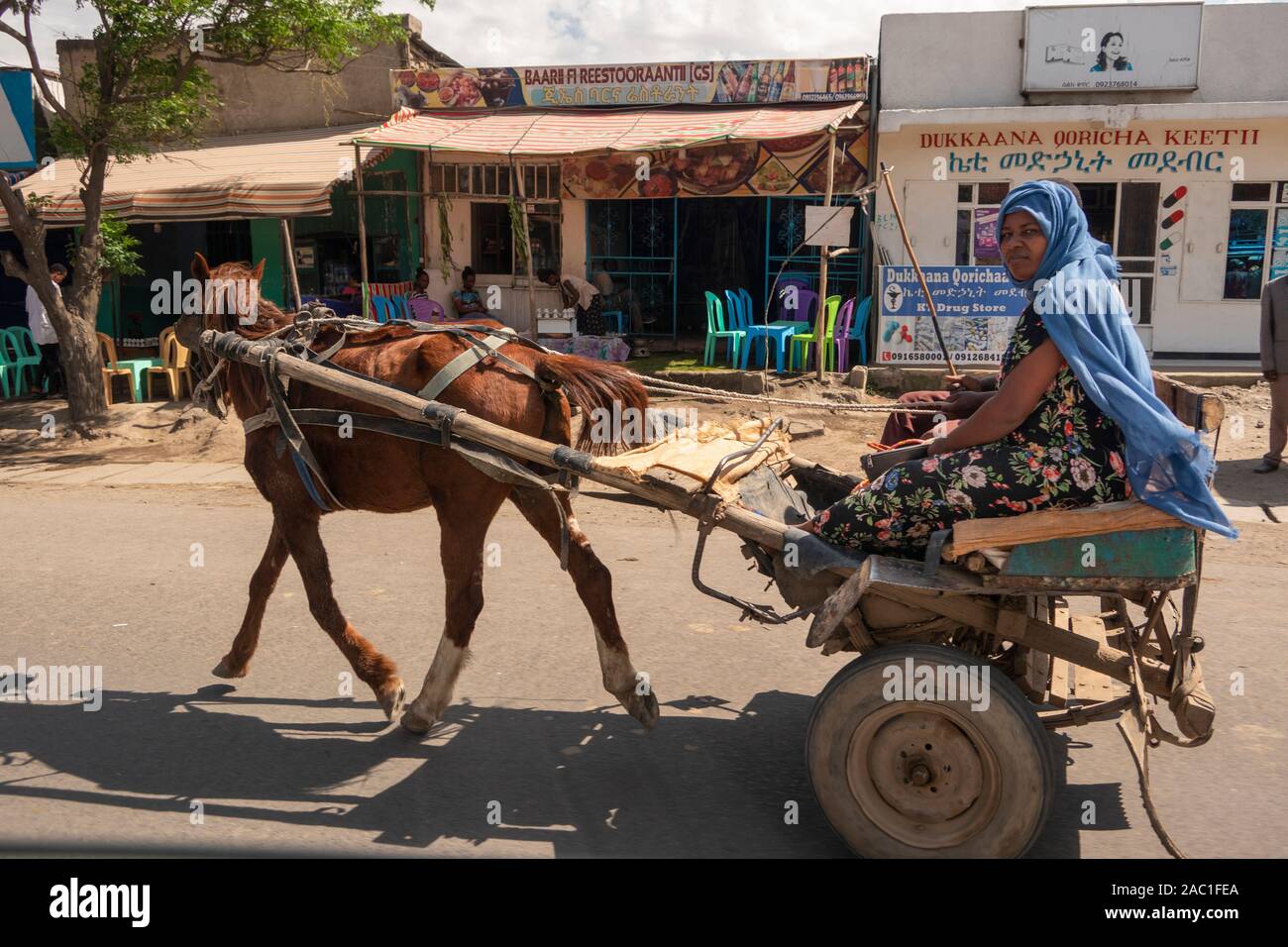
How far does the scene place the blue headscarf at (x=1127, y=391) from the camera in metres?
2.83

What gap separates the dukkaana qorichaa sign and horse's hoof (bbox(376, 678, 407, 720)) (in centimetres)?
1197

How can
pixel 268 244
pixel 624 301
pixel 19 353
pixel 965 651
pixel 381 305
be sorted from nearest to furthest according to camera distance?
pixel 965 651, pixel 381 305, pixel 19 353, pixel 624 301, pixel 268 244

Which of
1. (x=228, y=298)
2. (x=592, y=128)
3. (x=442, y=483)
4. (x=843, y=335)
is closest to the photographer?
(x=442, y=483)

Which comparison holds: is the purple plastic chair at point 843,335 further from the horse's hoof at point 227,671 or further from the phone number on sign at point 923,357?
the horse's hoof at point 227,671

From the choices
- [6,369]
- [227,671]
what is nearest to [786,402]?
[227,671]

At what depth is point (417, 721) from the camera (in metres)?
4.18

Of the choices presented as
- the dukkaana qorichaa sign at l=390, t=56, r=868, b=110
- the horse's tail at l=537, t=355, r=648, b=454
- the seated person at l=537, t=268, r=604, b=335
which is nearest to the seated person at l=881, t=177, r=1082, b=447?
the horse's tail at l=537, t=355, r=648, b=454

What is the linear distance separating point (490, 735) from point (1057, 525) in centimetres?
236

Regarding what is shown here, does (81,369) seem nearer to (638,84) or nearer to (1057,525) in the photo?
(638,84)

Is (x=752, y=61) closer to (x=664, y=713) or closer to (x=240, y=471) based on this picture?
(x=240, y=471)

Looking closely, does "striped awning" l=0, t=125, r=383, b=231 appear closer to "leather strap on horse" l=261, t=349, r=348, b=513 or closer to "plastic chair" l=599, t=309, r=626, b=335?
"plastic chair" l=599, t=309, r=626, b=335

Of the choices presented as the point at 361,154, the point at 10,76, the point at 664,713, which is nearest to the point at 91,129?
the point at 10,76

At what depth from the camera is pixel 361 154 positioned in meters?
14.6

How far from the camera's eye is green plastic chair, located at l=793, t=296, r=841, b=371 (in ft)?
42.2
